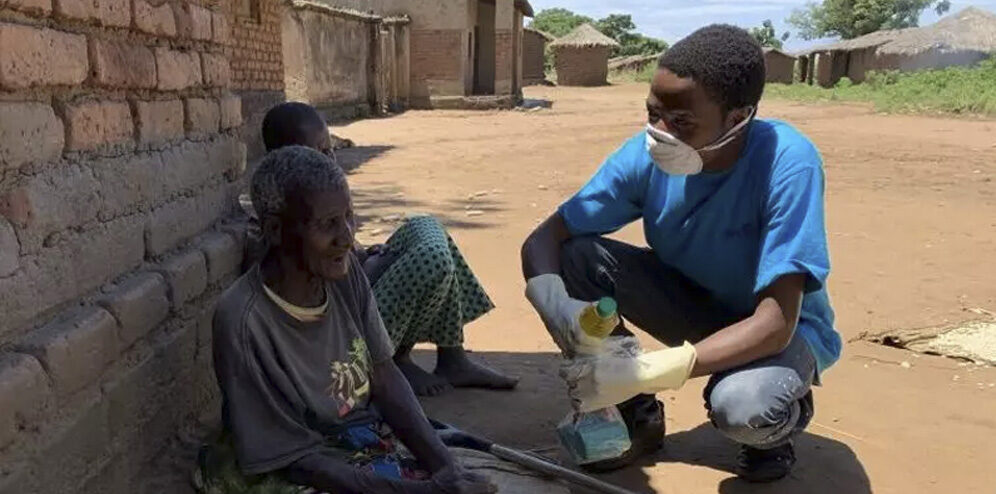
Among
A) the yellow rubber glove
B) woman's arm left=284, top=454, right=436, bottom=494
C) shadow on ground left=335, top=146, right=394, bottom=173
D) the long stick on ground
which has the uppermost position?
the yellow rubber glove

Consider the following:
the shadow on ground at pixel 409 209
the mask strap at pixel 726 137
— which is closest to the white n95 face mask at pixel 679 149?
the mask strap at pixel 726 137

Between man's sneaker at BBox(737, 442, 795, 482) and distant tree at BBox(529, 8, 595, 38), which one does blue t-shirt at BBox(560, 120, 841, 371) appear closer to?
man's sneaker at BBox(737, 442, 795, 482)

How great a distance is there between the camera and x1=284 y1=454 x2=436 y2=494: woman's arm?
5.60 feet

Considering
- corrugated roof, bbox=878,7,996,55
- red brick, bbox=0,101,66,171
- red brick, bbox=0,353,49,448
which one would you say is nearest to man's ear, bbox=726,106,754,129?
red brick, bbox=0,101,66,171

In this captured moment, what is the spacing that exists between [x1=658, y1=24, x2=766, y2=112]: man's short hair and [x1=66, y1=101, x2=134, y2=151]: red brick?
52.0 inches

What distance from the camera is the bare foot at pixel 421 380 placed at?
9.25 ft

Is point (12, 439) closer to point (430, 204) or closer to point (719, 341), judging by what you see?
point (719, 341)

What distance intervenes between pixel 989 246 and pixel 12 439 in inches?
231

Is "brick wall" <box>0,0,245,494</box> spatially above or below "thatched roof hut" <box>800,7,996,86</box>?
below

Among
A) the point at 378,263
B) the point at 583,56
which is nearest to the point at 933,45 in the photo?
the point at 583,56

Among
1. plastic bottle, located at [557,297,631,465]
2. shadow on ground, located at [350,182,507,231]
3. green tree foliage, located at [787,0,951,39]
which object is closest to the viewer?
plastic bottle, located at [557,297,631,465]

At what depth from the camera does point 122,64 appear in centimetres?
195

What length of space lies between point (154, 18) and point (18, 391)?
3.57ft

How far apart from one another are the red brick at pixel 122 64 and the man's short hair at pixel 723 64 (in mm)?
1293
